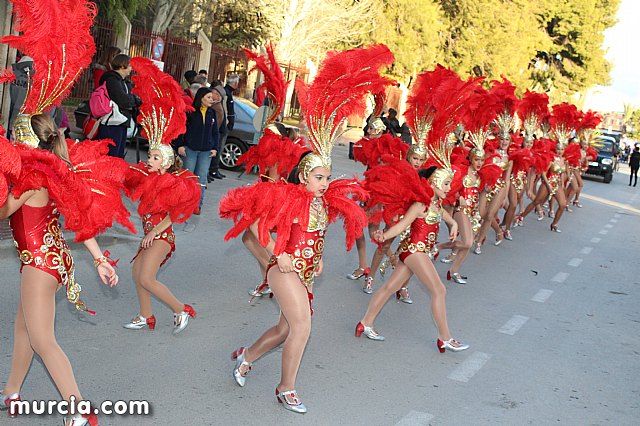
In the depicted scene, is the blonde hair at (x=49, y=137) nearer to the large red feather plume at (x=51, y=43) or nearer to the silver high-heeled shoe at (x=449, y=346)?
the large red feather plume at (x=51, y=43)

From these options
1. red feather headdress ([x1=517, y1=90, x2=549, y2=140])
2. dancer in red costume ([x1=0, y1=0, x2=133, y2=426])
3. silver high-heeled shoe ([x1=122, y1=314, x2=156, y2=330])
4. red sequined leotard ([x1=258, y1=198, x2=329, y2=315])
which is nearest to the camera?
dancer in red costume ([x1=0, y1=0, x2=133, y2=426])

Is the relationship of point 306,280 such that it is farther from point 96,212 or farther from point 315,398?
point 96,212

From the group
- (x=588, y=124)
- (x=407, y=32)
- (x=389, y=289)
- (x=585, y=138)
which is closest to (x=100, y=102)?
(x=389, y=289)

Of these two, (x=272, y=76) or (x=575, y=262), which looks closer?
(x=272, y=76)

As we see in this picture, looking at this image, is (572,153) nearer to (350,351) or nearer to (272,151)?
(272,151)

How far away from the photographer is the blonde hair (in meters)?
4.64

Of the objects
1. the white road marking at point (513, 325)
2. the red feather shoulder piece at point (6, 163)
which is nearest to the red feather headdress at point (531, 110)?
the white road marking at point (513, 325)

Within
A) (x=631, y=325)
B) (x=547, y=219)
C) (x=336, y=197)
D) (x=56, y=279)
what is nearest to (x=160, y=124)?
(x=336, y=197)

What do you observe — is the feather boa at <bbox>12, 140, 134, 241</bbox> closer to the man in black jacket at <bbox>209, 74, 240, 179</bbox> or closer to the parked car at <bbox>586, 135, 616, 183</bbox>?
the man in black jacket at <bbox>209, 74, 240, 179</bbox>

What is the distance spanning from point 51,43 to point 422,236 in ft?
12.2

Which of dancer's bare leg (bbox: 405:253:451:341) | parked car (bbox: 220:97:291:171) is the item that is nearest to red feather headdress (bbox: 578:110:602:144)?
parked car (bbox: 220:97:291:171)

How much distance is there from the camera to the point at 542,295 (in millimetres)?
10336

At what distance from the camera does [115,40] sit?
21.5 metres

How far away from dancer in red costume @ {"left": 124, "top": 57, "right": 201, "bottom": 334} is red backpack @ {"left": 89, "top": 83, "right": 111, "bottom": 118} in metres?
4.16
